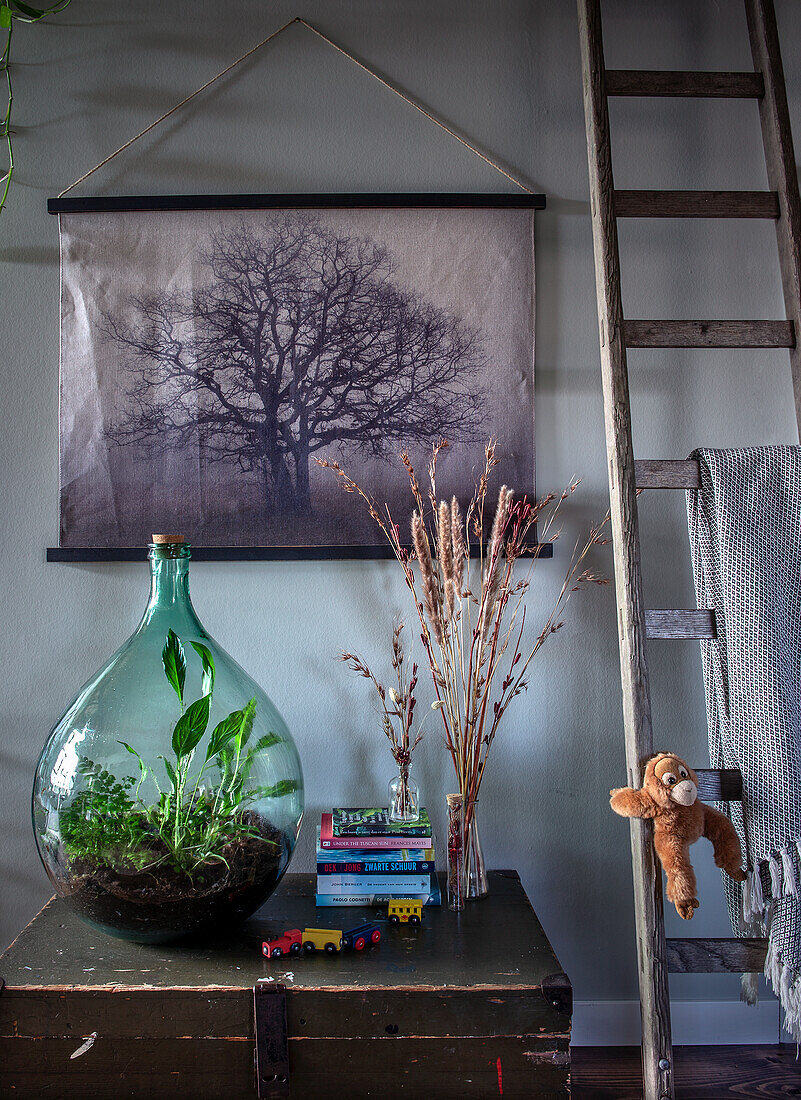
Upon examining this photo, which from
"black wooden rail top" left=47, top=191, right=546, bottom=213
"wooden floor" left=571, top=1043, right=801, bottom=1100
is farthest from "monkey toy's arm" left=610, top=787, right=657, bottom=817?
"black wooden rail top" left=47, top=191, right=546, bottom=213

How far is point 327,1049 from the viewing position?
121 centimetres

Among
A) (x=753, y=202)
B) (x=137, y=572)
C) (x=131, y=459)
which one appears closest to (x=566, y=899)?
(x=137, y=572)

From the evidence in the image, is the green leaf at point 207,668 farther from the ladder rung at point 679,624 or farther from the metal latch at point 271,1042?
the ladder rung at point 679,624

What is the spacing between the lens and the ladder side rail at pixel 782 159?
1630 mm

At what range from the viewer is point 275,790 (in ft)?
4.54

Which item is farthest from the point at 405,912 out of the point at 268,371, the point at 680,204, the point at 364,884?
the point at 680,204

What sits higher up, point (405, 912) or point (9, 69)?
point (9, 69)

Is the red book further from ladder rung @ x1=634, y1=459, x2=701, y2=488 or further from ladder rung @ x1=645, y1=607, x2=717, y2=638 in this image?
ladder rung @ x1=634, y1=459, x2=701, y2=488

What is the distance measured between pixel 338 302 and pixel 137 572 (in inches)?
28.0

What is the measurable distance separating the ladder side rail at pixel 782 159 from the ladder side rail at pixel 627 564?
34 cm

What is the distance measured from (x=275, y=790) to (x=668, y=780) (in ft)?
2.16

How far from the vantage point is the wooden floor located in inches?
62.1

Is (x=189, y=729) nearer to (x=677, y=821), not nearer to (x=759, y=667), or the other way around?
(x=677, y=821)

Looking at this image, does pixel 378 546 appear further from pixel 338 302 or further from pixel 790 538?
pixel 790 538
